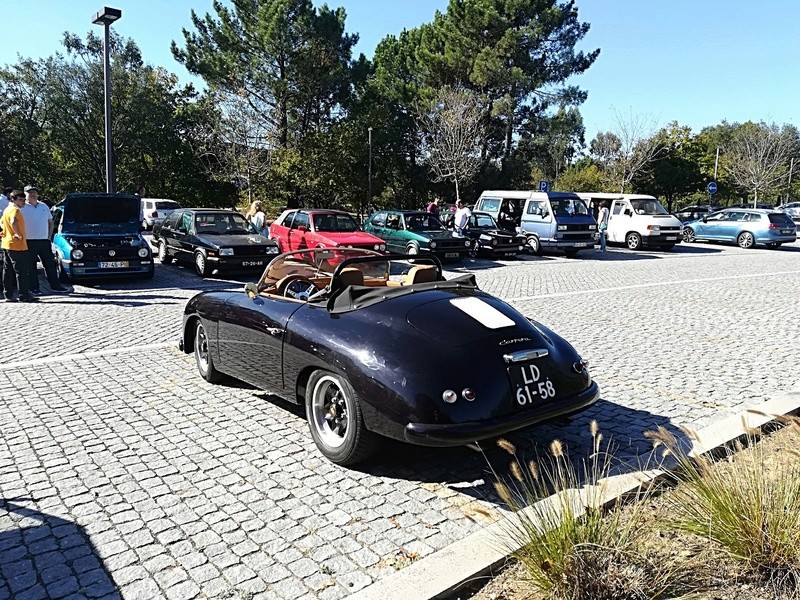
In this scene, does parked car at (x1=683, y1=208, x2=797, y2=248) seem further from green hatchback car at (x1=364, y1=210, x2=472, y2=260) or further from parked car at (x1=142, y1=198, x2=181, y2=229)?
parked car at (x1=142, y1=198, x2=181, y2=229)

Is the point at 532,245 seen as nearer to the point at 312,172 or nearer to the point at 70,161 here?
the point at 312,172

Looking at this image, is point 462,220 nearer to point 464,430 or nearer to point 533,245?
point 533,245

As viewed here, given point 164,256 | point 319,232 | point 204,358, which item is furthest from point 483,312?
point 164,256

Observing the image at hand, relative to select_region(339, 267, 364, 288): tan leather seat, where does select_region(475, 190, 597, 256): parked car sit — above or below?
above

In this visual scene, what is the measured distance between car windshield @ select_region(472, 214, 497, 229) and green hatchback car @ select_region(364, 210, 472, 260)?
1364 mm

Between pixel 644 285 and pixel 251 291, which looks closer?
pixel 251 291

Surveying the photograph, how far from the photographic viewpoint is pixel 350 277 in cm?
499

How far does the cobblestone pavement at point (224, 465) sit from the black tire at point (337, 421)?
136 millimetres

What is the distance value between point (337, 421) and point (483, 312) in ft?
4.11

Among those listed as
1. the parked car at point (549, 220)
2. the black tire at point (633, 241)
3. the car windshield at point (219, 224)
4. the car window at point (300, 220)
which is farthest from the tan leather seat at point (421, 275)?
the black tire at point (633, 241)

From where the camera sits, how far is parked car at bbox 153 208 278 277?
540 inches

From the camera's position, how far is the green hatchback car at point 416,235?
57.4ft

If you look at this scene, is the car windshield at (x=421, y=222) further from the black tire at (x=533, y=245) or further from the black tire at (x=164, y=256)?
the black tire at (x=164, y=256)

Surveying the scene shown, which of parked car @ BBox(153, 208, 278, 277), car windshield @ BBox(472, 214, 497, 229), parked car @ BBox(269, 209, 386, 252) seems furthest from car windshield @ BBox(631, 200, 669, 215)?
parked car @ BBox(153, 208, 278, 277)
